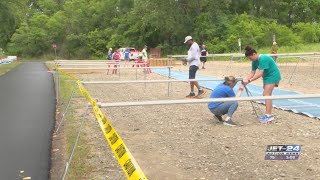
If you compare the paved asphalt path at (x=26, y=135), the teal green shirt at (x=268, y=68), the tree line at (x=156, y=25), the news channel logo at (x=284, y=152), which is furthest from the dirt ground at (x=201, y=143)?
the tree line at (x=156, y=25)

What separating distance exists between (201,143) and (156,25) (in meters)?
43.0

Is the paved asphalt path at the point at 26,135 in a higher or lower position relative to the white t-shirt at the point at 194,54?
lower

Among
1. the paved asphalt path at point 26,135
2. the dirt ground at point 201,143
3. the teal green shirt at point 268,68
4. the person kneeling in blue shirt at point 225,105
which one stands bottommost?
the dirt ground at point 201,143

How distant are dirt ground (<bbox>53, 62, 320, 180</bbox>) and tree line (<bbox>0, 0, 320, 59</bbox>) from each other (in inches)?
864

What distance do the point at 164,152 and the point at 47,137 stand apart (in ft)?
7.35

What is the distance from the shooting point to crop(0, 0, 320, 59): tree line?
4331 cm

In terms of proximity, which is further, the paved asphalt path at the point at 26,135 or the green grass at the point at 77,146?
the paved asphalt path at the point at 26,135

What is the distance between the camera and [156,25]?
48906 millimetres

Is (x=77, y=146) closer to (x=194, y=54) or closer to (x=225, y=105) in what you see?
(x=225, y=105)

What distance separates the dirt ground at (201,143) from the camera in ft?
17.4

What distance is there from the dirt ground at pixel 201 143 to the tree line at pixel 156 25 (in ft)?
72.0

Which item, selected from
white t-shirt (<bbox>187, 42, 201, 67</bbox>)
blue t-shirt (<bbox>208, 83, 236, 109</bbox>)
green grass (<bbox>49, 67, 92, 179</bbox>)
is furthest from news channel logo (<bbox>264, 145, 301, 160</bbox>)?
white t-shirt (<bbox>187, 42, 201, 67</bbox>)

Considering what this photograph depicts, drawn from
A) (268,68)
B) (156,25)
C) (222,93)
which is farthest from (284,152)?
(156,25)

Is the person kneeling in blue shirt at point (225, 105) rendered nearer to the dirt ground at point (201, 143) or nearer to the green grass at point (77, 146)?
the dirt ground at point (201, 143)
